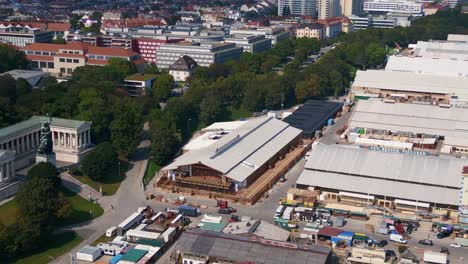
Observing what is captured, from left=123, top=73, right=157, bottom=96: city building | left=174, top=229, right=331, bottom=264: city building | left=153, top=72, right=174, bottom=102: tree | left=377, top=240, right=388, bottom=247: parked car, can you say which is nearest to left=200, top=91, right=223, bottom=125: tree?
left=153, top=72, right=174, bottom=102: tree

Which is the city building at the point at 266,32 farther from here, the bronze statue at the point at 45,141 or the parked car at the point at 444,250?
the parked car at the point at 444,250

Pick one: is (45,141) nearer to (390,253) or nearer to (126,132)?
(126,132)

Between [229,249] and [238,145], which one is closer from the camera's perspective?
[229,249]

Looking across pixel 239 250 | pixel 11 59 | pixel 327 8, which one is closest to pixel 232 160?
pixel 239 250

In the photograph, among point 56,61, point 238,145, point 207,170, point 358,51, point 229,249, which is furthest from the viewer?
point 358,51

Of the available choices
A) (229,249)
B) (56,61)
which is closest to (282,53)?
(56,61)

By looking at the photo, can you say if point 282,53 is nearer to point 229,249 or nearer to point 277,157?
point 277,157
